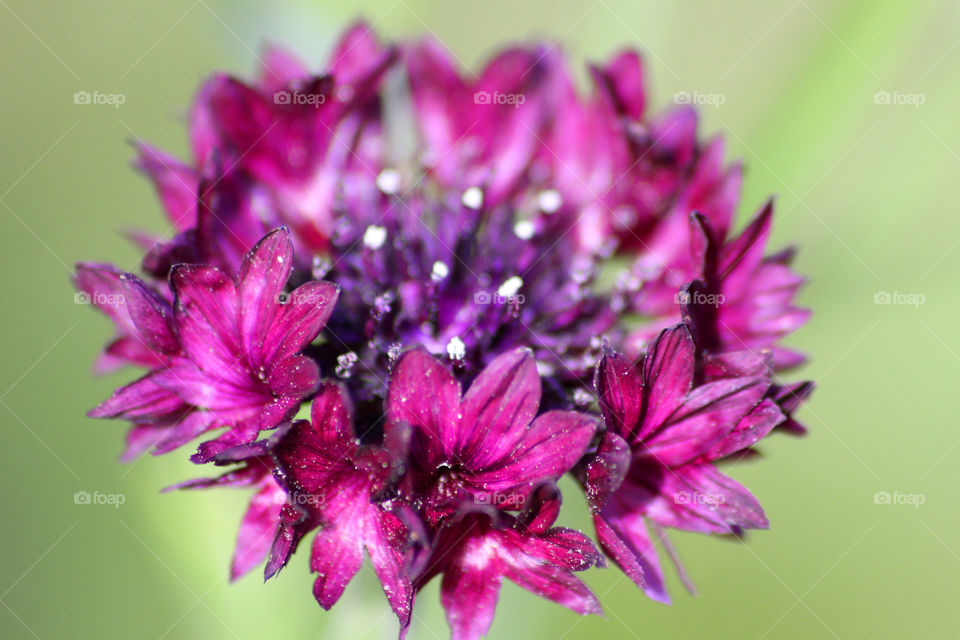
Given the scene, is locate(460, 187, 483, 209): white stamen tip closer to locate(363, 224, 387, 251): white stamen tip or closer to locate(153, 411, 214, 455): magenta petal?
locate(363, 224, 387, 251): white stamen tip

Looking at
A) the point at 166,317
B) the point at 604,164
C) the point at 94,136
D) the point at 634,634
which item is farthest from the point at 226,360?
the point at 94,136

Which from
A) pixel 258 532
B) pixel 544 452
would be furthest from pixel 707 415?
pixel 258 532

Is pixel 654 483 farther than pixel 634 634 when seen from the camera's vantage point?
No

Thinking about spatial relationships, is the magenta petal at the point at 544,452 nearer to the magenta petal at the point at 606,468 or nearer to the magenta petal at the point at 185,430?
the magenta petal at the point at 606,468

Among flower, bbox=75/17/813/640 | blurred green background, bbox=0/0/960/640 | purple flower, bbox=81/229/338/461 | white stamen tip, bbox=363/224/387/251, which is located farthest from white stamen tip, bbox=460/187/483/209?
purple flower, bbox=81/229/338/461

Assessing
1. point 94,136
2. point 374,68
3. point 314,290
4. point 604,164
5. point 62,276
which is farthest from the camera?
point 94,136

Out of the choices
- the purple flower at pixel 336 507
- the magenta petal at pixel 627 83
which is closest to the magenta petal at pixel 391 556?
the purple flower at pixel 336 507

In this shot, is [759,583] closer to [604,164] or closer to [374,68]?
[604,164]
